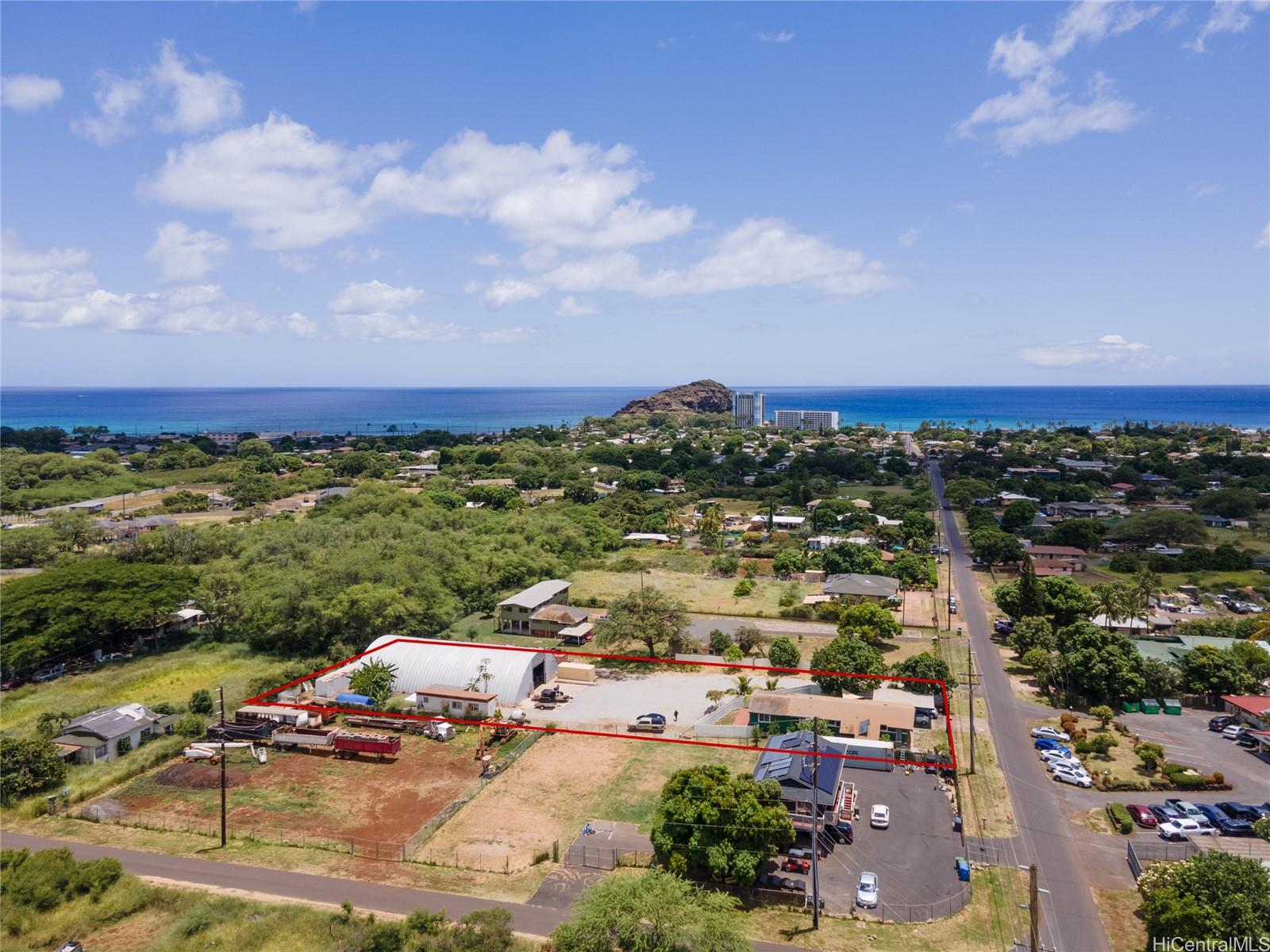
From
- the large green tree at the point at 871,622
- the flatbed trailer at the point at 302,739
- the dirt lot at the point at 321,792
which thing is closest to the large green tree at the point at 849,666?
the large green tree at the point at 871,622

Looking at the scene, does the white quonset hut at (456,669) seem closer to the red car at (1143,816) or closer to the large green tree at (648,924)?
the large green tree at (648,924)

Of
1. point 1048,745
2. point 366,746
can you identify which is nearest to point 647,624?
point 366,746

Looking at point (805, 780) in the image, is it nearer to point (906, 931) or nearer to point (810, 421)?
point (906, 931)

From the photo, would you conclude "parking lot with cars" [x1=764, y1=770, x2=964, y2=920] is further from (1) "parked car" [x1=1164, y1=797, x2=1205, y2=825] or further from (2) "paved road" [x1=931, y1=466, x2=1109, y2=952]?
(1) "parked car" [x1=1164, y1=797, x2=1205, y2=825]

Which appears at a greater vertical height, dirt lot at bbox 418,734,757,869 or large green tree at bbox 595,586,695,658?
large green tree at bbox 595,586,695,658

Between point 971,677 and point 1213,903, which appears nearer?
point 1213,903

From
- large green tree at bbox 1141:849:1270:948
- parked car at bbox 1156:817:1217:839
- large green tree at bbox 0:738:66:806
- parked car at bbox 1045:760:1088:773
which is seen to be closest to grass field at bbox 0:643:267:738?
large green tree at bbox 0:738:66:806

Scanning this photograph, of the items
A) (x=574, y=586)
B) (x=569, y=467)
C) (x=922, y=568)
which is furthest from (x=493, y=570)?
(x=569, y=467)
